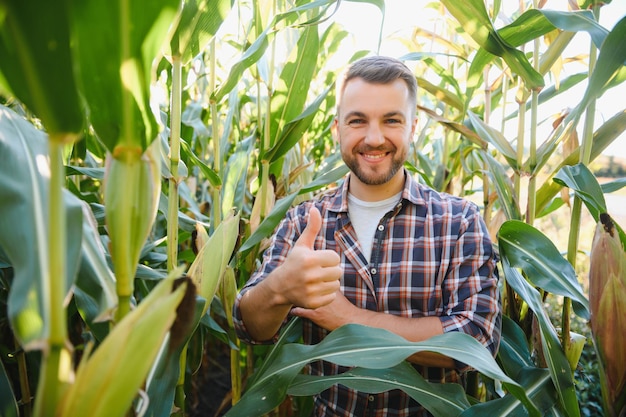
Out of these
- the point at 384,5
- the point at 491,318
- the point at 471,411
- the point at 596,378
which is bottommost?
the point at 596,378

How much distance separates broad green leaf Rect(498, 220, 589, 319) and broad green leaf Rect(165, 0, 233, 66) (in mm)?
688

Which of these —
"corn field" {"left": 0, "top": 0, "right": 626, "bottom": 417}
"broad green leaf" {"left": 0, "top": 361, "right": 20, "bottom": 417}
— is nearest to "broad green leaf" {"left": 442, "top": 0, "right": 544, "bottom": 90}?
"corn field" {"left": 0, "top": 0, "right": 626, "bottom": 417}

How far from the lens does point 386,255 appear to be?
3.78ft

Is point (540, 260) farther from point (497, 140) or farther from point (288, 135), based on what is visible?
point (288, 135)

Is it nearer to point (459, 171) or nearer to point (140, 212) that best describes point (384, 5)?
point (140, 212)

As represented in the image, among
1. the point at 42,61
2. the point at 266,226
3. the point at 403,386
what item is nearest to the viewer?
the point at 42,61

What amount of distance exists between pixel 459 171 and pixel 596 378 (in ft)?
3.67

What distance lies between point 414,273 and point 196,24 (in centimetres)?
75

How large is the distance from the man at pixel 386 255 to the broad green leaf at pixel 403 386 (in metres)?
0.13

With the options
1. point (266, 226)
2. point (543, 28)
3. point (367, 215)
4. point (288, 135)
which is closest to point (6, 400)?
point (266, 226)

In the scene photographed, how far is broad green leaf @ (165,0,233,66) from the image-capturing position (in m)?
0.77

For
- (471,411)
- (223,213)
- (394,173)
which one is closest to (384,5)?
(394,173)

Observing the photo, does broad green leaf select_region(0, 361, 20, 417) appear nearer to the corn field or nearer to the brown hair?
the corn field

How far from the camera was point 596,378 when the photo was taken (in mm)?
1956
